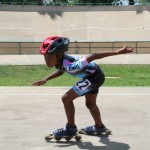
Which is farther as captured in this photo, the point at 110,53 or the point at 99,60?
the point at 99,60

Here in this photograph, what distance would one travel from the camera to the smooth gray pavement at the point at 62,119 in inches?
210

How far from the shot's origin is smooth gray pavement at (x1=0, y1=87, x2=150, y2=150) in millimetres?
5332

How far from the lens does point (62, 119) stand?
703 cm

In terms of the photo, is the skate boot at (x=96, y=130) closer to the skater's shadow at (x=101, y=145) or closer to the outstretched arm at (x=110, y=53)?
the skater's shadow at (x=101, y=145)

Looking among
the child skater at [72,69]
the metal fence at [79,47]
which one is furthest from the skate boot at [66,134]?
the metal fence at [79,47]

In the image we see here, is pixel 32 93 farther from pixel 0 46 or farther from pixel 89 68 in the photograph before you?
pixel 0 46

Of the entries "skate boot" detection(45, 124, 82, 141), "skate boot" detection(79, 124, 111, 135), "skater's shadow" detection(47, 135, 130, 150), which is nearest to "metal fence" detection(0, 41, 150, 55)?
"skate boot" detection(79, 124, 111, 135)

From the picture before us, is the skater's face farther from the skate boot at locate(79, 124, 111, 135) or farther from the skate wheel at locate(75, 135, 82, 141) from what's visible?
the skate boot at locate(79, 124, 111, 135)

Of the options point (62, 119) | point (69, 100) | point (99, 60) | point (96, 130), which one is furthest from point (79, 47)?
point (69, 100)

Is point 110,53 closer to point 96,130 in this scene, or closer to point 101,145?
point 101,145

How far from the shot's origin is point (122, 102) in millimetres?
9062

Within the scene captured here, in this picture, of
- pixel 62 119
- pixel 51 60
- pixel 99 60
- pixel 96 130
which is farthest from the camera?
pixel 99 60

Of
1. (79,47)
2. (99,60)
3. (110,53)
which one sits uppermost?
(110,53)

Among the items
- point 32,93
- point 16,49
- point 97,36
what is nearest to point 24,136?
point 32,93
